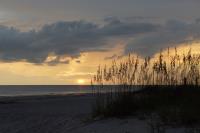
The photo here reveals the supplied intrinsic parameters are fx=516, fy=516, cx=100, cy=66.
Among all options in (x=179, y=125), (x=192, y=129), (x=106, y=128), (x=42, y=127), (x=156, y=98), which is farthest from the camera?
(x=42, y=127)

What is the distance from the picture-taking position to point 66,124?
17.0m

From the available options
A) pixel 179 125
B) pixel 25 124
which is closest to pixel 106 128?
pixel 179 125

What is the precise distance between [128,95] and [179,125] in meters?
2.87

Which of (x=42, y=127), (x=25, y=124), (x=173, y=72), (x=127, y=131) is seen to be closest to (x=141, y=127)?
(x=127, y=131)

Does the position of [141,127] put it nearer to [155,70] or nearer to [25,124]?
[155,70]

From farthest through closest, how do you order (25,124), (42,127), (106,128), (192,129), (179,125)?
(25,124) → (42,127) → (106,128) → (179,125) → (192,129)

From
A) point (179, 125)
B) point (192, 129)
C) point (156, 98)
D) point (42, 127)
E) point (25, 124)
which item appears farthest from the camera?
point (25, 124)

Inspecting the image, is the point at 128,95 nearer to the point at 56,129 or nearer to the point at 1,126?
the point at 56,129

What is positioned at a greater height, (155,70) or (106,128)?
(155,70)

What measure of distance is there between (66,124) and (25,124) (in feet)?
7.44

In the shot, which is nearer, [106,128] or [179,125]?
[179,125]

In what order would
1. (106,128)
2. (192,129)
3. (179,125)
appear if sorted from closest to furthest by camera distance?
(192,129), (179,125), (106,128)

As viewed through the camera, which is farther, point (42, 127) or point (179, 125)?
point (42, 127)

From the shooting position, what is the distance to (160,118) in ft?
47.4
